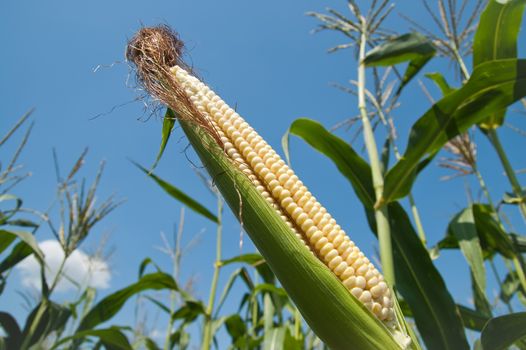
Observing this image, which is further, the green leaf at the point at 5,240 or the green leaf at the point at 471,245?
the green leaf at the point at 5,240

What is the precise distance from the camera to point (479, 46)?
8.31 feet

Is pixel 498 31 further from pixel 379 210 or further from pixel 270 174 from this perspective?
pixel 270 174

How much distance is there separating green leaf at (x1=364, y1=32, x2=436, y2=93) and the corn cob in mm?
1929

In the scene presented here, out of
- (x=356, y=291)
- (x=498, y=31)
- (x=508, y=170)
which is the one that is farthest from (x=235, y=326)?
(x=498, y=31)

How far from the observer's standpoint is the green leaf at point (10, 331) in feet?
8.86

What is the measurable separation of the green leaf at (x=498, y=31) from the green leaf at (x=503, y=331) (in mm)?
1393

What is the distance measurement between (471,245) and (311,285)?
1738 mm

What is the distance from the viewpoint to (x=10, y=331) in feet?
8.99

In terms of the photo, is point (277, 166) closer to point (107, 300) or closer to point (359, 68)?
point (359, 68)

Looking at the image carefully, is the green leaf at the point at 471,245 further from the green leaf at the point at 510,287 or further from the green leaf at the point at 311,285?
the green leaf at the point at 311,285

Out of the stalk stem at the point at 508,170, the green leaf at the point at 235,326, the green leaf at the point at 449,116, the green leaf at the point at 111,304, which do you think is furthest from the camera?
the green leaf at the point at 235,326

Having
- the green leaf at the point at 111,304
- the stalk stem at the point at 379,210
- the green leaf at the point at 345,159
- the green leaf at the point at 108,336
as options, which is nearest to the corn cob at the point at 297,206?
the stalk stem at the point at 379,210

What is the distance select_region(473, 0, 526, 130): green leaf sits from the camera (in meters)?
2.36

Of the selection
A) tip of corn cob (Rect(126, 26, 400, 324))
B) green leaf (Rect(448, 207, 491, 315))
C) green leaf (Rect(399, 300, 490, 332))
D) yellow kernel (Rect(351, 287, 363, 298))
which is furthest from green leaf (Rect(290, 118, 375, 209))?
yellow kernel (Rect(351, 287, 363, 298))
